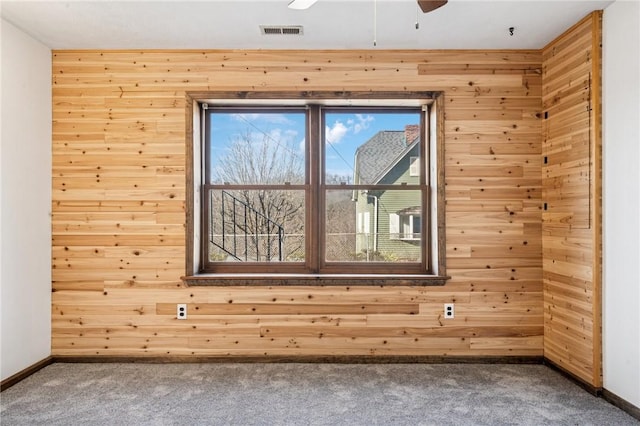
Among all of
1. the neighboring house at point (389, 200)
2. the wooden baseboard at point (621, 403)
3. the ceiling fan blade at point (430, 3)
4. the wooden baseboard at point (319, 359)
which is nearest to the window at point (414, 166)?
the neighboring house at point (389, 200)

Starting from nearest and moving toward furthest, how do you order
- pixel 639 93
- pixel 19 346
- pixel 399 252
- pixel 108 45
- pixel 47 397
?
pixel 639 93, pixel 47 397, pixel 19 346, pixel 108 45, pixel 399 252

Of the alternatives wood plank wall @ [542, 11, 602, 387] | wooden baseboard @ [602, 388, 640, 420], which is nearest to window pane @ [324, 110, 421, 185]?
wood plank wall @ [542, 11, 602, 387]

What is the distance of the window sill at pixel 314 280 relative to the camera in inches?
139

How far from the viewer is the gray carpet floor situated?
8.52ft

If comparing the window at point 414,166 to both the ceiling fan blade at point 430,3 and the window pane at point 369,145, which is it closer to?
the window pane at point 369,145

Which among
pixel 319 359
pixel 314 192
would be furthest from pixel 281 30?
pixel 319 359

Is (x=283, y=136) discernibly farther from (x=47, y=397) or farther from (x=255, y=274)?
(x=47, y=397)

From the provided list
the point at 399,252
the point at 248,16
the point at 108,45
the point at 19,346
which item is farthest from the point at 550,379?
the point at 108,45

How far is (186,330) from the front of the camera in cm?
358

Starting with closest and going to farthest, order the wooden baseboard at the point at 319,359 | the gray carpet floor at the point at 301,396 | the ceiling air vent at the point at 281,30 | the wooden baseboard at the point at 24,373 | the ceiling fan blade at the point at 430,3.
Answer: the ceiling fan blade at the point at 430,3 → the gray carpet floor at the point at 301,396 → the wooden baseboard at the point at 24,373 → the ceiling air vent at the point at 281,30 → the wooden baseboard at the point at 319,359

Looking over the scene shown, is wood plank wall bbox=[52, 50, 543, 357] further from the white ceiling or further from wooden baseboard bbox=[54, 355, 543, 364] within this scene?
the white ceiling

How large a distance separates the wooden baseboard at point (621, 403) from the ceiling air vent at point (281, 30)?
3.41 meters

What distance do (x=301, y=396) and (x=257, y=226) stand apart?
60.2 inches

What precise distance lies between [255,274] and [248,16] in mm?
2091
